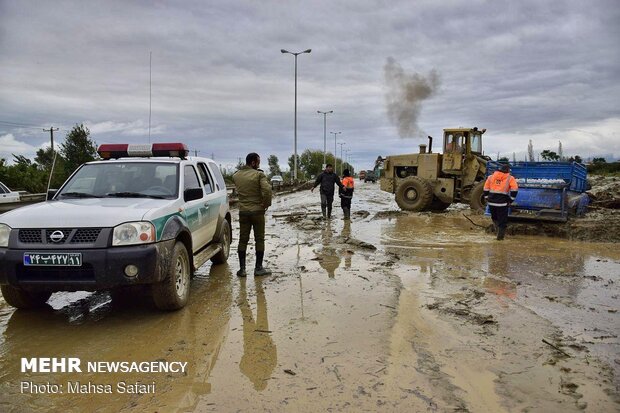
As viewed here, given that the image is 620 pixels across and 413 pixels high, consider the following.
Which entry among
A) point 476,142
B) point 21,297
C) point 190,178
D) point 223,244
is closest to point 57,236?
point 21,297

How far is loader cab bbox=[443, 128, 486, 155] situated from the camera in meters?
15.3

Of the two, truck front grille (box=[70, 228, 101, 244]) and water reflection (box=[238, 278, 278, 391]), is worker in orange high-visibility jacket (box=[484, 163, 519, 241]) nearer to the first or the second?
water reflection (box=[238, 278, 278, 391])

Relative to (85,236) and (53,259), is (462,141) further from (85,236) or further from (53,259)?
(53,259)

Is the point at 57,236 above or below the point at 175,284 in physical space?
above

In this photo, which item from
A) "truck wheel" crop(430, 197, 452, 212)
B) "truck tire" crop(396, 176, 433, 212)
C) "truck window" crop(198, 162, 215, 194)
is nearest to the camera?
"truck window" crop(198, 162, 215, 194)

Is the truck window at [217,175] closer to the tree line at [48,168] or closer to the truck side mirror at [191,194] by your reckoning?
the truck side mirror at [191,194]

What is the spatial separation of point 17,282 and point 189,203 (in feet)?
6.49

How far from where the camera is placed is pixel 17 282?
421 centimetres

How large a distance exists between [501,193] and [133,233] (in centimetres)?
805

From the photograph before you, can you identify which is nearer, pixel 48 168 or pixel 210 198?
pixel 210 198

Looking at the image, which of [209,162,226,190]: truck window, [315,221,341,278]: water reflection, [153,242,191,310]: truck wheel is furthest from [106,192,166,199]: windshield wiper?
[315,221,341,278]: water reflection

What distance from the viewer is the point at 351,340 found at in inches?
161

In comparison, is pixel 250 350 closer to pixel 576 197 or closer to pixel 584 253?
pixel 584 253

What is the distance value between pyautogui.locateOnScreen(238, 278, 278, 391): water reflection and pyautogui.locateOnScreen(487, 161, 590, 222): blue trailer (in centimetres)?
833
